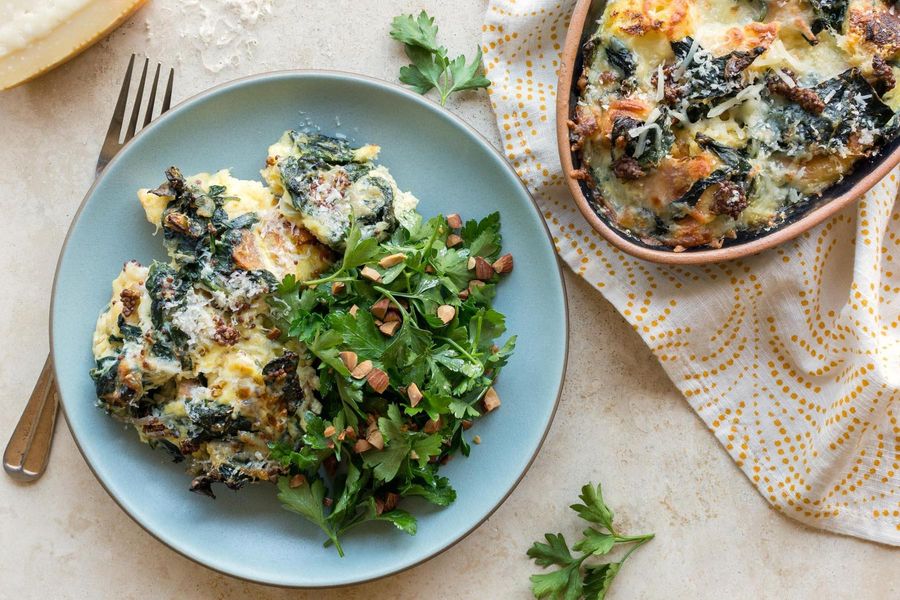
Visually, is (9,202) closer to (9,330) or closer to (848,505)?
(9,330)

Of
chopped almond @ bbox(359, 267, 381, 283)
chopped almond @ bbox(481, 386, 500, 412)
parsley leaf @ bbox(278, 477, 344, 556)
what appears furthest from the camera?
chopped almond @ bbox(481, 386, 500, 412)

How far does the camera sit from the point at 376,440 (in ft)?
8.46

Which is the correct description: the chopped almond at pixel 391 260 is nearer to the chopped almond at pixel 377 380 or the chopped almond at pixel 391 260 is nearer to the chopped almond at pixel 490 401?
the chopped almond at pixel 377 380

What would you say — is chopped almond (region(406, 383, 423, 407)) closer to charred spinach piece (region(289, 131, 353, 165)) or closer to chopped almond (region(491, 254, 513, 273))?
chopped almond (region(491, 254, 513, 273))

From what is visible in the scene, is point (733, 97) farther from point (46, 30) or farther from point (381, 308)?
point (46, 30)

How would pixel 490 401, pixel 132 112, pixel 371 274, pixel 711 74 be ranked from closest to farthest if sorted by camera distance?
pixel 711 74 → pixel 371 274 → pixel 490 401 → pixel 132 112

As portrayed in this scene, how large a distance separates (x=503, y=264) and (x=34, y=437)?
1766mm

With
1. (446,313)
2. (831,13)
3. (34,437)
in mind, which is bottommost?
(34,437)

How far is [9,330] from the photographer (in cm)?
299

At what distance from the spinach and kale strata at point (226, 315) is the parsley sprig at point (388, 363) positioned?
7 centimetres

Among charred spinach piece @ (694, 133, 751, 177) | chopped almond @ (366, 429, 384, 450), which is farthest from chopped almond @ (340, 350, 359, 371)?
charred spinach piece @ (694, 133, 751, 177)

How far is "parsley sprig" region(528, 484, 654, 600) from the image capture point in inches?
114

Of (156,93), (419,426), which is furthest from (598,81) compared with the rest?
(156,93)

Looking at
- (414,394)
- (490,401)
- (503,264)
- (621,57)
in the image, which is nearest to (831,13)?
(621,57)
